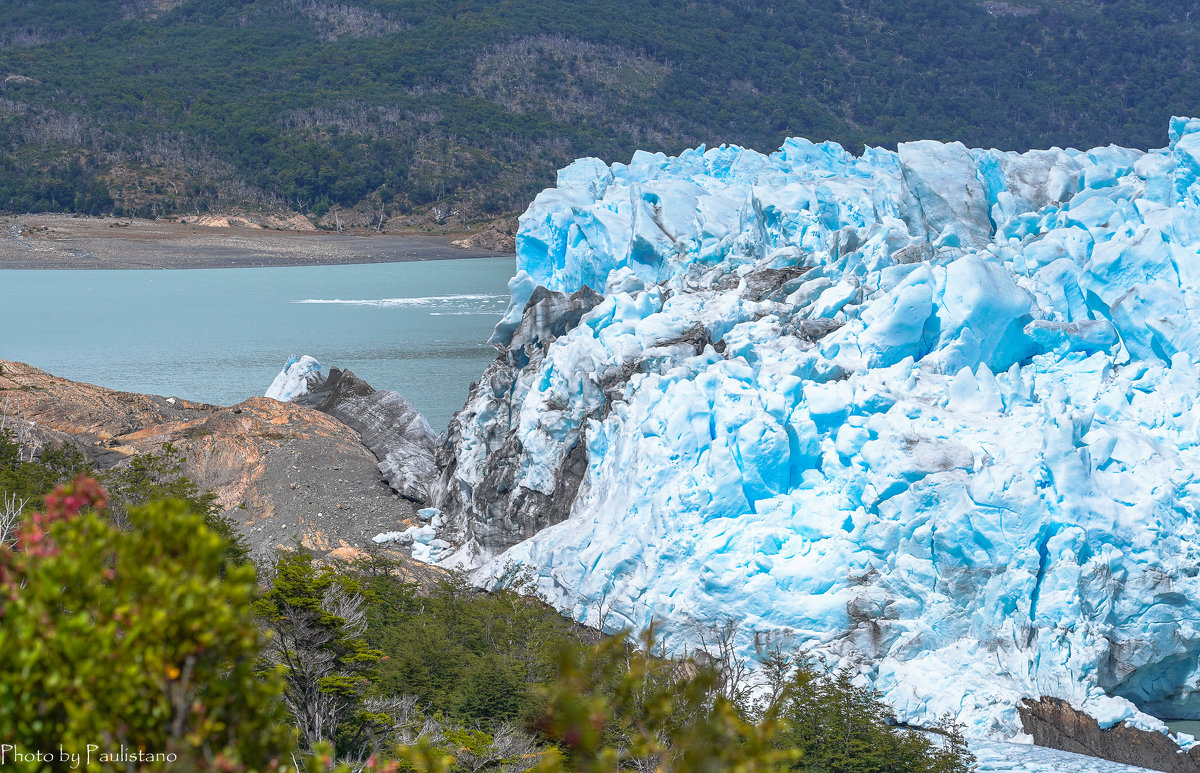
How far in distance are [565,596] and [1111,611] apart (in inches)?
272

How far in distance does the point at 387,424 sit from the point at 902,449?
513 inches

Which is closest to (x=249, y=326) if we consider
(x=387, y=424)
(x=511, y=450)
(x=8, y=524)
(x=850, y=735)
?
(x=387, y=424)

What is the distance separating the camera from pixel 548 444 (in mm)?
17859

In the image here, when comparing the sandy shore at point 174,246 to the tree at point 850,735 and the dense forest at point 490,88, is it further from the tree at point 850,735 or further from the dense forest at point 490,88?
the tree at point 850,735

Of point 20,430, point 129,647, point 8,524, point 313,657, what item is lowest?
point 20,430

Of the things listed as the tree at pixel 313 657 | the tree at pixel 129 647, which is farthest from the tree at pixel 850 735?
the tree at pixel 129 647

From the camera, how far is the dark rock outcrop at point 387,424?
2095 centimetres

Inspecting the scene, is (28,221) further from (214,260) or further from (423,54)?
(423,54)

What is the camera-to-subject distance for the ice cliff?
12.7 metres

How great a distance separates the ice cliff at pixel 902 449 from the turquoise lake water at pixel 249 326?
370 inches

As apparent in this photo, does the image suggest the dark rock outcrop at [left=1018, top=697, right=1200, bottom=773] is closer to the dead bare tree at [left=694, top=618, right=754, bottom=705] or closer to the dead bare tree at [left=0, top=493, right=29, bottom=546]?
the dead bare tree at [left=694, top=618, right=754, bottom=705]

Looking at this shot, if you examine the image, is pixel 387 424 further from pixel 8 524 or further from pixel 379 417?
pixel 8 524

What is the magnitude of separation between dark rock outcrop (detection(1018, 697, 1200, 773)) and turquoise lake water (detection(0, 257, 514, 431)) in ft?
56.1

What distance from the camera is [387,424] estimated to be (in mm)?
23656
